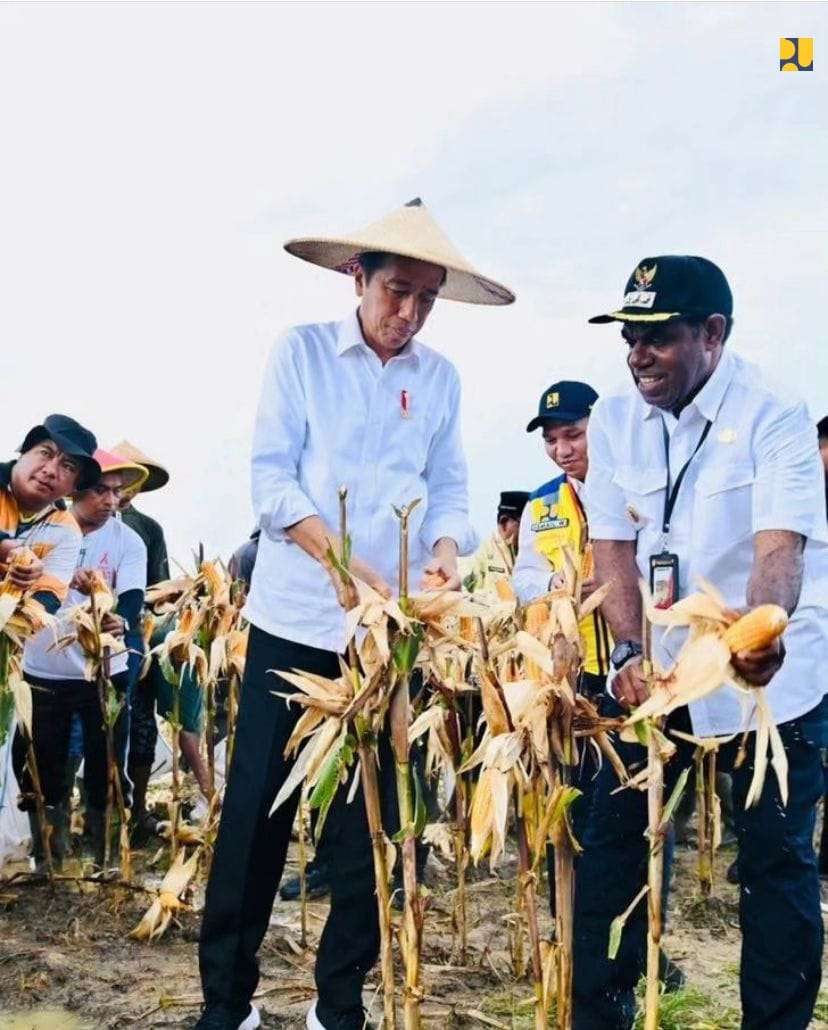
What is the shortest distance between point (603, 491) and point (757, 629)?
0.92 metres

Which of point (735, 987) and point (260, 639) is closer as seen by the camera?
point (260, 639)

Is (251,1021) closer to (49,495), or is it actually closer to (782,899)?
(782,899)

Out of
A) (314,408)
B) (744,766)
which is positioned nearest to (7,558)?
(314,408)

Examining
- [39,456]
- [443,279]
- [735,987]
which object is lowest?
[735,987]

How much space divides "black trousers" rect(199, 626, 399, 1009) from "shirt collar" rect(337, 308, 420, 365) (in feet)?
2.71

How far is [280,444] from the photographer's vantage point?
3076 millimetres

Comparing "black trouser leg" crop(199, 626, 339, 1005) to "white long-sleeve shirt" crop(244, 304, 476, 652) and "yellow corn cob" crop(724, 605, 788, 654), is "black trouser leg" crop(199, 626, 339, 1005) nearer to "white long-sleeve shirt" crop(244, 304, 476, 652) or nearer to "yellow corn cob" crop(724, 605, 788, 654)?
"white long-sleeve shirt" crop(244, 304, 476, 652)

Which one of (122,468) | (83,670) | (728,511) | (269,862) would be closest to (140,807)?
(83,670)

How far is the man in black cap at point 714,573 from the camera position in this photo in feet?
8.42

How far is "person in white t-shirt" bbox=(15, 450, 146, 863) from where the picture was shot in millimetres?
5090

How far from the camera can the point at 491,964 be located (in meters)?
3.82

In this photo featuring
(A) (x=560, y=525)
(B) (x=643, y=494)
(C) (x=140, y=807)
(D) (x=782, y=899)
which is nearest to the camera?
(D) (x=782, y=899)

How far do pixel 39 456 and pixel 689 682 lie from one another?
10.8 feet

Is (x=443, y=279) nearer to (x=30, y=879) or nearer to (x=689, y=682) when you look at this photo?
(x=689, y=682)
